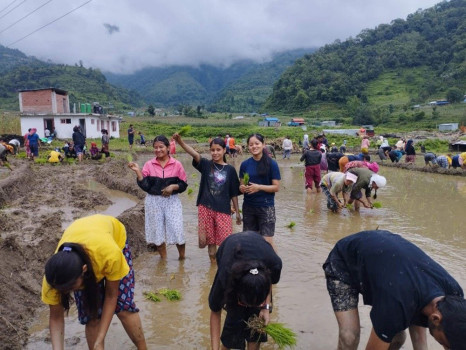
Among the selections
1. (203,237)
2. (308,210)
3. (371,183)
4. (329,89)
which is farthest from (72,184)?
(329,89)

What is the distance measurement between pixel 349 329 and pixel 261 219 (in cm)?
227

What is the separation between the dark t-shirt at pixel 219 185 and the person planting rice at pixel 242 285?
7.05 ft

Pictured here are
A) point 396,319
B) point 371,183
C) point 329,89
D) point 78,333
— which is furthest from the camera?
point 329,89

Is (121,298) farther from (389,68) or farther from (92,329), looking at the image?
(389,68)

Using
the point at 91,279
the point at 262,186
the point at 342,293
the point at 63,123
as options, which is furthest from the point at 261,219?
the point at 63,123

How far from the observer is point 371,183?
771 cm

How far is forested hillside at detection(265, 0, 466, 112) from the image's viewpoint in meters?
72.7

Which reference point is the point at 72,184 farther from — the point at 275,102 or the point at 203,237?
the point at 275,102

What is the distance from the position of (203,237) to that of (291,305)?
1.47 m

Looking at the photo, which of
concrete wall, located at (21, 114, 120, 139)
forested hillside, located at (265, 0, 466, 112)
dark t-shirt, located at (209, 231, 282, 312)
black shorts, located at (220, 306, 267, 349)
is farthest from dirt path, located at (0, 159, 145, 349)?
forested hillside, located at (265, 0, 466, 112)

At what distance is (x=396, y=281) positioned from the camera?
2.25 metres

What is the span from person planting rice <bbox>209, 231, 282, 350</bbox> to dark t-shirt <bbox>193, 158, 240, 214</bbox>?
215cm

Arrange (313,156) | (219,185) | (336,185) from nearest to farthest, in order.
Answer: (219,185), (336,185), (313,156)

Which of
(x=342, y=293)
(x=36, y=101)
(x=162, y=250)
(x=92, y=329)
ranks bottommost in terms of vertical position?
(x=162, y=250)
